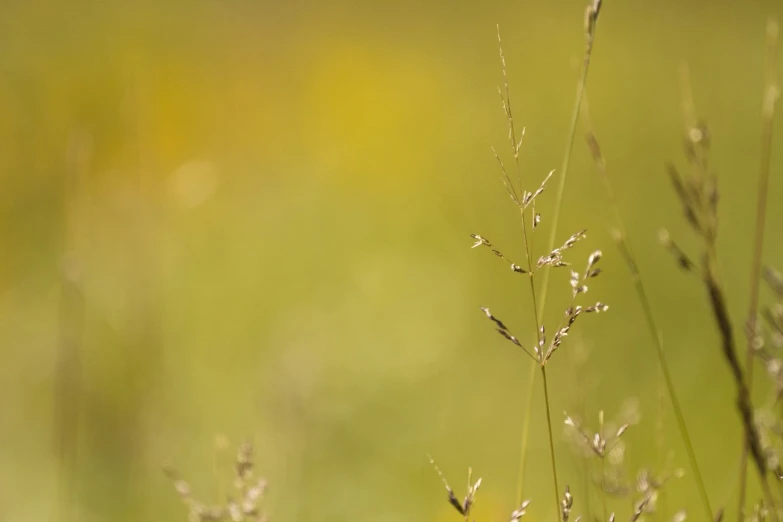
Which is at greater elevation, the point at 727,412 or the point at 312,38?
the point at 312,38

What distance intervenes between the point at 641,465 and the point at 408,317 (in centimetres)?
77

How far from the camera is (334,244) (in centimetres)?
215

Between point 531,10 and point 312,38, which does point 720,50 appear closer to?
point 531,10

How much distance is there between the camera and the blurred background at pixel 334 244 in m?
1.43

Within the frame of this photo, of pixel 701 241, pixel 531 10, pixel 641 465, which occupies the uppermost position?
pixel 531 10

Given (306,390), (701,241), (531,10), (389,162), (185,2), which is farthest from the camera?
(185,2)

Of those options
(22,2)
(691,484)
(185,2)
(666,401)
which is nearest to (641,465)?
(691,484)

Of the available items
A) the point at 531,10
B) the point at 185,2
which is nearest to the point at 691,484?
the point at 531,10

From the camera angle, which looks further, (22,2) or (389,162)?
(22,2)

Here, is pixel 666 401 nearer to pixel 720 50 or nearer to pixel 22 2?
pixel 720 50

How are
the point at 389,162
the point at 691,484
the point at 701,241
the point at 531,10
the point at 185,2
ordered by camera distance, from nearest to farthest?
1. the point at 691,484
2. the point at 701,241
3. the point at 389,162
4. the point at 531,10
5. the point at 185,2

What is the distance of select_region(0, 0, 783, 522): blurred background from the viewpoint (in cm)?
143

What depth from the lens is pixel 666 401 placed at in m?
1.51

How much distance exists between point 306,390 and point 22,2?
231cm
